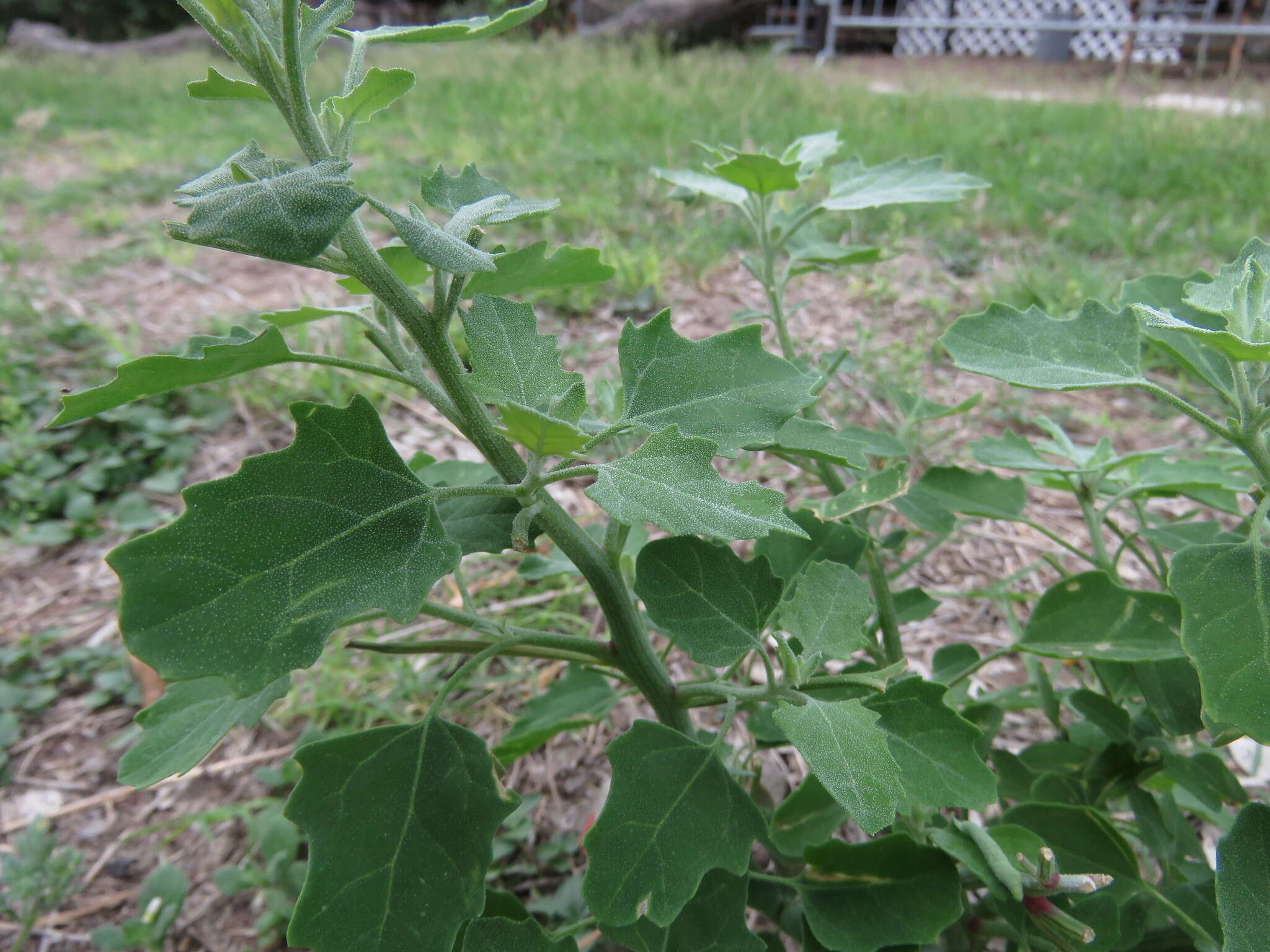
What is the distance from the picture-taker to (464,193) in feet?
2.85

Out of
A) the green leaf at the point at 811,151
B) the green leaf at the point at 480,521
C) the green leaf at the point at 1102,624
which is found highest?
the green leaf at the point at 811,151

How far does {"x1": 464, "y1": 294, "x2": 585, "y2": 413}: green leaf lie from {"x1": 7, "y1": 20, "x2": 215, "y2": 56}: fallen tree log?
Result: 14.3m

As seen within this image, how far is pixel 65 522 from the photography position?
7.14ft

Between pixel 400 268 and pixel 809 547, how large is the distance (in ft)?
1.99

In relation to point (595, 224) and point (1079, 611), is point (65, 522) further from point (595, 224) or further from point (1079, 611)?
point (1079, 611)

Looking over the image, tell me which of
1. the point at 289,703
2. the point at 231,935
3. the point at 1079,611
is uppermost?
the point at 1079,611

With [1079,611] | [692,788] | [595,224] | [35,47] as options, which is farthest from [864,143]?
[35,47]

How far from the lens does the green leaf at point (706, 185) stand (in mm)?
1128

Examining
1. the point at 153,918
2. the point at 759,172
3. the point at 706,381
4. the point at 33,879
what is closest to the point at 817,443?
the point at 706,381

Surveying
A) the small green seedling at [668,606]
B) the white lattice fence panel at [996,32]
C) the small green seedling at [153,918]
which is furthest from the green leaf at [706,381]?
the white lattice fence panel at [996,32]

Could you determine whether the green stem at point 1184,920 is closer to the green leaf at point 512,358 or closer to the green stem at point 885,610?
the green stem at point 885,610

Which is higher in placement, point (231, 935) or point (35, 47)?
point (35, 47)

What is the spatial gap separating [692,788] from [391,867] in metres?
0.30

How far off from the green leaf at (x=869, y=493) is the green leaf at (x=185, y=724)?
2.08 ft
